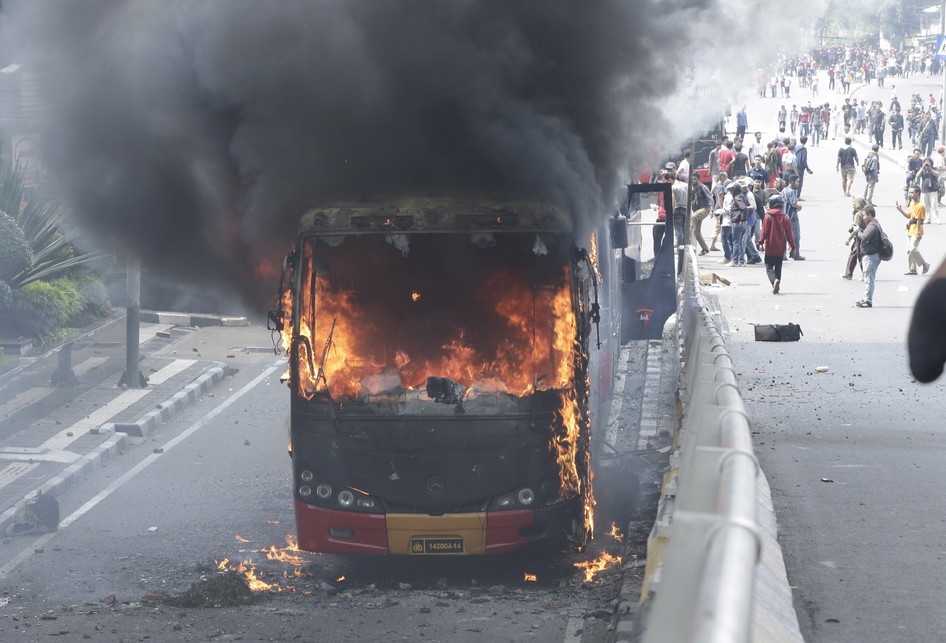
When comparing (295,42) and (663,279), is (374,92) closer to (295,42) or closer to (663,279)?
(295,42)

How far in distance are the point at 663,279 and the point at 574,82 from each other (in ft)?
11.5

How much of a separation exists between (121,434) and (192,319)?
6.38 metres

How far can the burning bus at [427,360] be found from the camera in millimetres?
7910

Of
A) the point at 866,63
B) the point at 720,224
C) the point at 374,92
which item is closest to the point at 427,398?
the point at 374,92

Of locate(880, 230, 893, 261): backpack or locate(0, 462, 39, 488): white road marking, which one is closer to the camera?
locate(0, 462, 39, 488): white road marking

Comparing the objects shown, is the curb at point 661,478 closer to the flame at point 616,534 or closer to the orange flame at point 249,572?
the flame at point 616,534

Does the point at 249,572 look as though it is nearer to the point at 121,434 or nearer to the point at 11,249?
the point at 121,434

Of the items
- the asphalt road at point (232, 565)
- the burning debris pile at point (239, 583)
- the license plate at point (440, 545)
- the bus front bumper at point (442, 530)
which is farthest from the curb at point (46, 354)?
the license plate at point (440, 545)

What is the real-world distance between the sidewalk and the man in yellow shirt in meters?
11.0

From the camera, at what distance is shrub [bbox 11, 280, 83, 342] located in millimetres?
16375

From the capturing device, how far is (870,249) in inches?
719

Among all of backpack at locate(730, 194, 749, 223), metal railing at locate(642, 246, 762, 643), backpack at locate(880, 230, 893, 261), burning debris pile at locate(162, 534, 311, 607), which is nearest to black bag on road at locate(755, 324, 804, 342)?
backpack at locate(880, 230, 893, 261)

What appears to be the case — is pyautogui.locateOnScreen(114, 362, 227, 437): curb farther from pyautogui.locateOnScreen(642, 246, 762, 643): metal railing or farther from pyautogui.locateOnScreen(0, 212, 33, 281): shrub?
pyautogui.locateOnScreen(642, 246, 762, 643): metal railing

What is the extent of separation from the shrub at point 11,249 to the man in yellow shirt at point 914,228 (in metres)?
13.6
